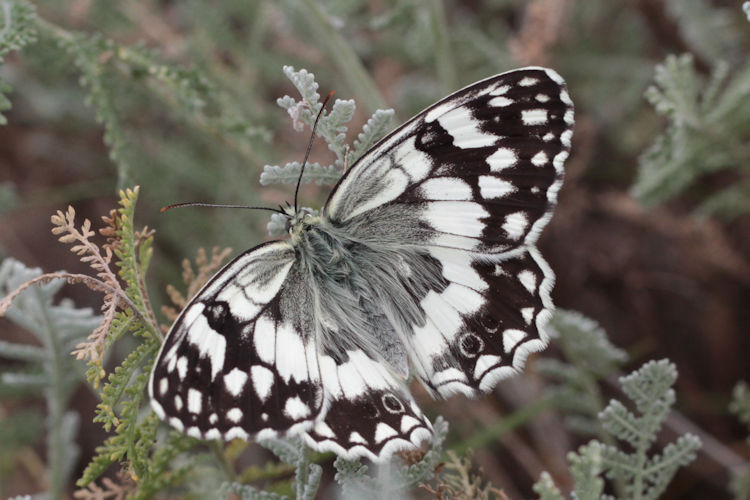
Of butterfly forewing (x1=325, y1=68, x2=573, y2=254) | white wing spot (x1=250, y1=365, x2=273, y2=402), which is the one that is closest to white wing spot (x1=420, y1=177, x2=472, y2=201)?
butterfly forewing (x1=325, y1=68, x2=573, y2=254)

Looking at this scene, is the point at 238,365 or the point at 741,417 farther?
the point at 741,417

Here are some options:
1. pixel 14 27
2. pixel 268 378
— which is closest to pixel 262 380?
pixel 268 378

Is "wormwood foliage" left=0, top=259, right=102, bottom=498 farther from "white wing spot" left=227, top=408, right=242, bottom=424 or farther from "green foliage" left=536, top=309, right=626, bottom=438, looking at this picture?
"green foliage" left=536, top=309, right=626, bottom=438

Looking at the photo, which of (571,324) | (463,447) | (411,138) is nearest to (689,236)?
(571,324)

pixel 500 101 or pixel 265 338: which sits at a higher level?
pixel 500 101

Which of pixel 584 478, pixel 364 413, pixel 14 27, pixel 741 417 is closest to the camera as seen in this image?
pixel 584 478

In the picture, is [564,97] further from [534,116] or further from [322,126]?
[322,126]

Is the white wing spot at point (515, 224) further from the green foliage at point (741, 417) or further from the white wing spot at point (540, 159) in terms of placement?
the green foliage at point (741, 417)
